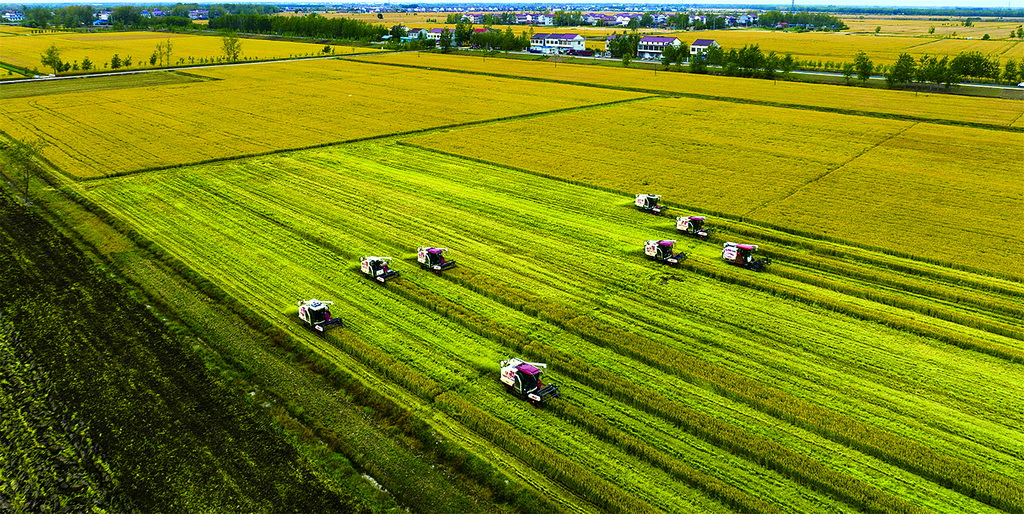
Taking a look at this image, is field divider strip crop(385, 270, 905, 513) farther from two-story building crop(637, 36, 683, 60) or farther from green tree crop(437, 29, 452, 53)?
green tree crop(437, 29, 452, 53)

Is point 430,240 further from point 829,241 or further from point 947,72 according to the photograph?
point 947,72

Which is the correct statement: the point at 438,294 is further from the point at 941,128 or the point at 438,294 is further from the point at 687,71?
the point at 687,71

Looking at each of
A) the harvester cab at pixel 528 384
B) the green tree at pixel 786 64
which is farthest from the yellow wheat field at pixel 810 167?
the green tree at pixel 786 64

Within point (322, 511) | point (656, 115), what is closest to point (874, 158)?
point (656, 115)

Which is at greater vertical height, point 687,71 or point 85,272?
point 687,71

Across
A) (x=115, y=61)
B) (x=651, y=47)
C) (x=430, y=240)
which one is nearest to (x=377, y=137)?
(x=430, y=240)

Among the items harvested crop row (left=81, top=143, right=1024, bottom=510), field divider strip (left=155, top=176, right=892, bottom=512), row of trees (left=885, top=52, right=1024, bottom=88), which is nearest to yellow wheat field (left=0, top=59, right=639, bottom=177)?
harvested crop row (left=81, top=143, right=1024, bottom=510)
